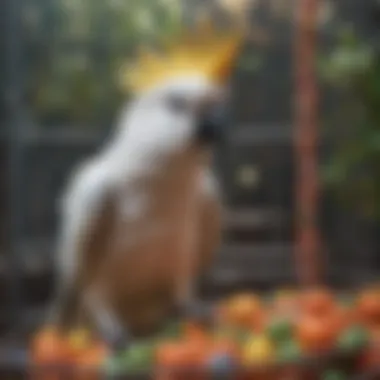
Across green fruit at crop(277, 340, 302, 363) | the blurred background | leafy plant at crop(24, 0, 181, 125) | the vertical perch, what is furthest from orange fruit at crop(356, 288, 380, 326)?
leafy plant at crop(24, 0, 181, 125)

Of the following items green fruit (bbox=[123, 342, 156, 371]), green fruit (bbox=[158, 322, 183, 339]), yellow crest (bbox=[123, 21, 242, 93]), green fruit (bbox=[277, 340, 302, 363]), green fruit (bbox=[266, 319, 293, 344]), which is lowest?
green fruit (bbox=[158, 322, 183, 339])

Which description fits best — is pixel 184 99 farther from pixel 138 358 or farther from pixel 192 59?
pixel 138 358

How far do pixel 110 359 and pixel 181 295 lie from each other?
0.34 metres

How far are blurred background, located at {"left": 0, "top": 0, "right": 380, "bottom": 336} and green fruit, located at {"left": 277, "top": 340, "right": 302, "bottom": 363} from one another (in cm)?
59

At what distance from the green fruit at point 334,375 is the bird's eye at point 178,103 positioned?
46 centimetres

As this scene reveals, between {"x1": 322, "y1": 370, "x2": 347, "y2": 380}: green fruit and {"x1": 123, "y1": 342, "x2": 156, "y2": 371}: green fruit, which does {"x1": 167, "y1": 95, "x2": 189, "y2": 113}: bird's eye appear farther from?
{"x1": 322, "y1": 370, "x2": 347, "y2": 380}: green fruit

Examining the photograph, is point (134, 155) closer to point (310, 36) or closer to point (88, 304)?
point (88, 304)

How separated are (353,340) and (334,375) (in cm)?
4

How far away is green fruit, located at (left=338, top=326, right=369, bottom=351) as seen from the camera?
2.78 ft

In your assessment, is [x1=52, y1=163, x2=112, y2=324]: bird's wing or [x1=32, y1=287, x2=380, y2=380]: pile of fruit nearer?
[x1=32, y1=287, x2=380, y2=380]: pile of fruit

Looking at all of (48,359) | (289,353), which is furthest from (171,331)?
(289,353)

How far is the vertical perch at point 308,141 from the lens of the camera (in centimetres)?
134

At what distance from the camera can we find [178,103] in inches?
47.4

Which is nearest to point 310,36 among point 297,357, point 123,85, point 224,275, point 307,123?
point 307,123
